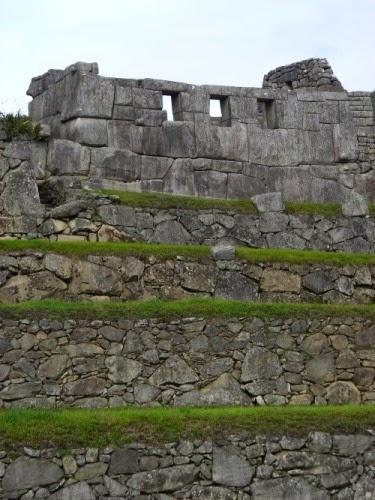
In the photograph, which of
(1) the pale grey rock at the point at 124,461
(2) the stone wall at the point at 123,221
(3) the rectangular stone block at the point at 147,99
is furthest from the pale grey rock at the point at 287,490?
(3) the rectangular stone block at the point at 147,99

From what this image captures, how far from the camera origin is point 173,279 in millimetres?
14070

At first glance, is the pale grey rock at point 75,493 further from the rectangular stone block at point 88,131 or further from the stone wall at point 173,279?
the rectangular stone block at point 88,131

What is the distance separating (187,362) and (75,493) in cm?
249

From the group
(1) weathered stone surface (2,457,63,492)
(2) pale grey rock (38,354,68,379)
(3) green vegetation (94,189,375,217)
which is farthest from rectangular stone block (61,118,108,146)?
(1) weathered stone surface (2,457,63,492)

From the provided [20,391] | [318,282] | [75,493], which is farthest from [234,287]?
[75,493]

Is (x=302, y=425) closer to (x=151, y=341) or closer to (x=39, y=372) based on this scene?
(x=151, y=341)

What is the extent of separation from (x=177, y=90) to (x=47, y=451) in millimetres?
8250

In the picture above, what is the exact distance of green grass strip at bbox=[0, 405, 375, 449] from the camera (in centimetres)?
1078

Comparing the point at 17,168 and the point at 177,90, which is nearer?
the point at 17,168

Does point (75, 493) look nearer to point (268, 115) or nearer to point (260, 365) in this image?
point (260, 365)

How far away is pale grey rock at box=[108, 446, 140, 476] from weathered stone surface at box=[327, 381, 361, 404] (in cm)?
309

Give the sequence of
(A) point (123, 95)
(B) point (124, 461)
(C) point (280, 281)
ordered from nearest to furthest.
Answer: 1. (B) point (124, 461)
2. (C) point (280, 281)
3. (A) point (123, 95)

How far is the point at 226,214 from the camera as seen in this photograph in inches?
640

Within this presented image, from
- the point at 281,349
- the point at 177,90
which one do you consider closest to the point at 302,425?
the point at 281,349
